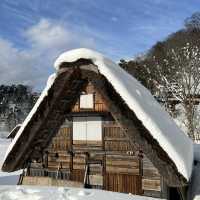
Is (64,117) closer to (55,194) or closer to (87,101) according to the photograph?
(87,101)

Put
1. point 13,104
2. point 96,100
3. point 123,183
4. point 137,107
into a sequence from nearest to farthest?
point 137,107 < point 123,183 < point 96,100 < point 13,104

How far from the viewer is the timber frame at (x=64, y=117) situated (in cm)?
775

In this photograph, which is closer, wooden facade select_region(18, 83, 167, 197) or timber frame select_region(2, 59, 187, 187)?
timber frame select_region(2, 59, 187, 187)

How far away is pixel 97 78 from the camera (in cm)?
830

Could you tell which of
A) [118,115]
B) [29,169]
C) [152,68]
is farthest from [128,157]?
[152,68]

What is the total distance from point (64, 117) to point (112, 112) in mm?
2455

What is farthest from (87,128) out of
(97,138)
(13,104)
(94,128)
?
(13,104)

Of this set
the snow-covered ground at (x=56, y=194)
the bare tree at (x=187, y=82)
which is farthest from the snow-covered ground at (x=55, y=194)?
the bare tree at (x=187, y=82)

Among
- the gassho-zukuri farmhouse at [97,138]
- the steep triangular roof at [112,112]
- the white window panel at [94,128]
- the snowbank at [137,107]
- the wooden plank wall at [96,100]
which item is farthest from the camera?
the white window panel at [94,128]

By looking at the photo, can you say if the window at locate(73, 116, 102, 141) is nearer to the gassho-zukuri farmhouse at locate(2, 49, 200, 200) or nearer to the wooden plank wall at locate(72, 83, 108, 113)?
the gassho-zukuri farmhouse at locate(2, 49, 200, 200)

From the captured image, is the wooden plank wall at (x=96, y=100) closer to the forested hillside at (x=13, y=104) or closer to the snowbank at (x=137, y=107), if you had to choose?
the snowbank at (x=137, y=107)

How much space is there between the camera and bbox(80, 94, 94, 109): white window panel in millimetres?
9892

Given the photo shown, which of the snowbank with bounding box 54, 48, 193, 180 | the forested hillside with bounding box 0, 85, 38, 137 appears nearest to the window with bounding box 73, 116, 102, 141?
the snowbank with bounding box 54, 48, 193, 180

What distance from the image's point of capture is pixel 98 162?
9.95 metres
